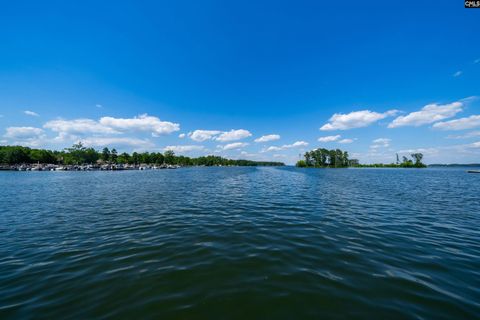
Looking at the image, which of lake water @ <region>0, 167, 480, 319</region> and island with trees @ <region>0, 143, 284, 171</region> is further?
island with trees @ <region>0, 143, 284, 171</region>

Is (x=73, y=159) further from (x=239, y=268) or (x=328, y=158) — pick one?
(x=328, y=158)

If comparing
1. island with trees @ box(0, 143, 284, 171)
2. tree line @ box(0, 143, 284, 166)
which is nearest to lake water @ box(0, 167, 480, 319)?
island with trees @ box(0, 143, 284, 171)

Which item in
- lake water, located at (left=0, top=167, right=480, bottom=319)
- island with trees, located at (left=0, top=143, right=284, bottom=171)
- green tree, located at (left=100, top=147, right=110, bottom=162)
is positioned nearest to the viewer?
lake water, located at (left=0, top=167, right=480, bottom=319)

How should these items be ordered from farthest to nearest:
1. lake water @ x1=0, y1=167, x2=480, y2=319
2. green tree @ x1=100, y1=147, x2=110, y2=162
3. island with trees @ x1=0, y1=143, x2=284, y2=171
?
green tree @ x1=100, y1=147, x2=110, y2=162, island with trees @ x1=0, y1=143, x2=284, y2=171, lake water @ x1=0, y1=167, x2=480, y2=319

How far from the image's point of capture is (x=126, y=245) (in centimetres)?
773

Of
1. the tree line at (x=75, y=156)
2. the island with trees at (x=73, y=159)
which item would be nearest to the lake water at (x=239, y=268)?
the island with trees at (x=73, y=159)

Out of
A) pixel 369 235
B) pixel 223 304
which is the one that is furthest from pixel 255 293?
pixel 369 235

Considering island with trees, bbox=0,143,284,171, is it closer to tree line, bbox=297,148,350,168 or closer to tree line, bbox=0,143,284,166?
tree line, bbox=0,143,284,166

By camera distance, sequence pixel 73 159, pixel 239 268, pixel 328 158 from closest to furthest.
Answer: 1. pixel 239 268
2. pixel 73 159
3. pixel 328 158

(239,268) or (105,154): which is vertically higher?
(105,154)

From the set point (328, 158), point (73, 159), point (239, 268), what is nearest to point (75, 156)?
point (73, 159)

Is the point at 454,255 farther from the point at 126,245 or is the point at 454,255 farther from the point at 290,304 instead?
the point at 126,245

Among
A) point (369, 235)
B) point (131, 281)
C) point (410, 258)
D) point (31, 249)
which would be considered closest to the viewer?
point (131, 281)

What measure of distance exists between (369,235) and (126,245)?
37.6ft
